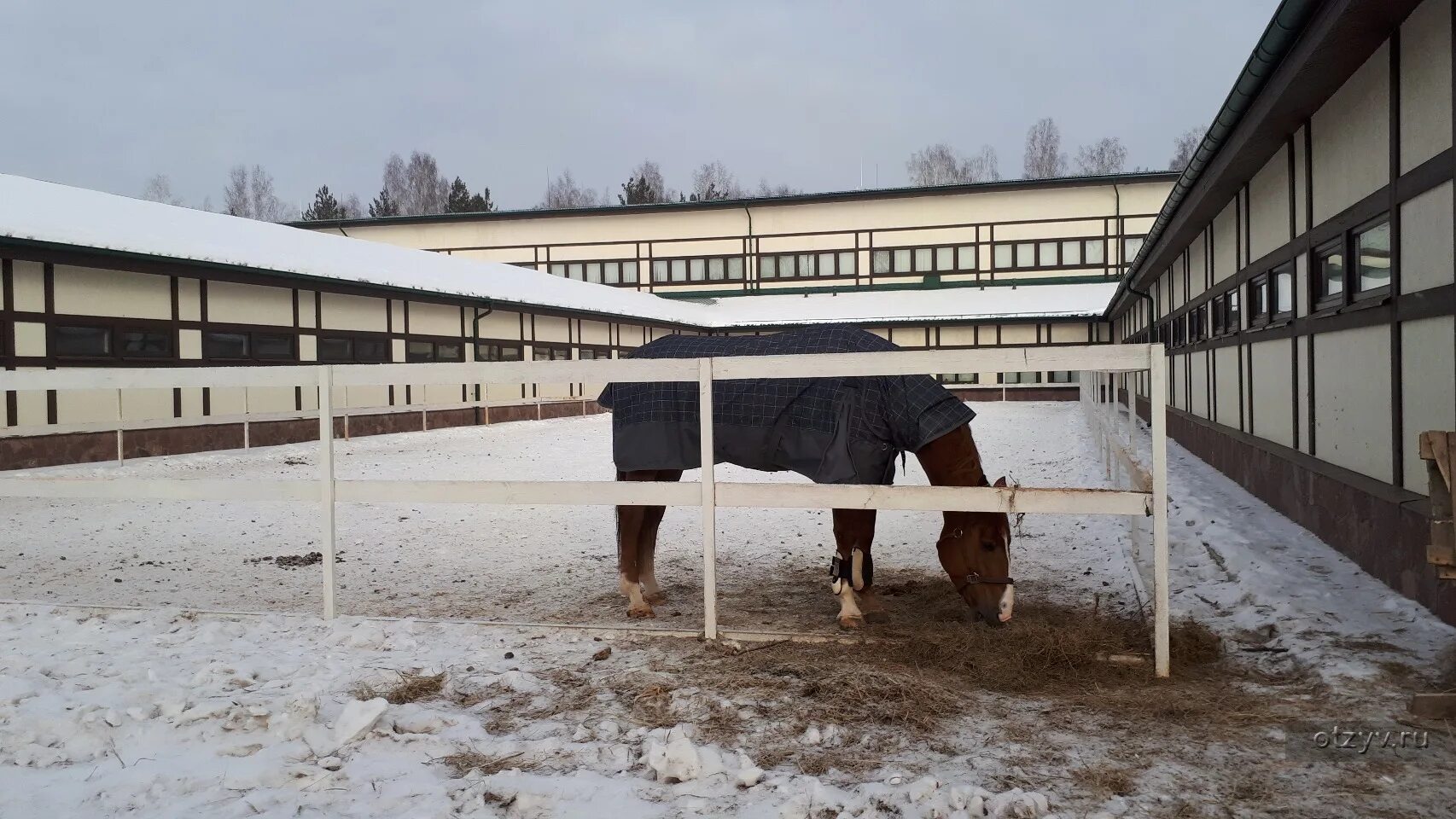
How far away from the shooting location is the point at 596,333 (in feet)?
99.6

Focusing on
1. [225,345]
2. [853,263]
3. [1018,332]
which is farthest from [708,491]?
[853,263]

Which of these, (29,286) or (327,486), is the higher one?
(29,286)

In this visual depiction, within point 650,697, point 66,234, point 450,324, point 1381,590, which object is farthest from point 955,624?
point 450,324

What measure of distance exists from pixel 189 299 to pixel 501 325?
398 inches

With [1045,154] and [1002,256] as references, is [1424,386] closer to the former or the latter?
[1002,256]

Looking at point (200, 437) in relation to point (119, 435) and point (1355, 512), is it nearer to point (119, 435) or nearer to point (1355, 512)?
point (119, 435)

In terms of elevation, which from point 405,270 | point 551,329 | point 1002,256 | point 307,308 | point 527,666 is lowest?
point 527,666

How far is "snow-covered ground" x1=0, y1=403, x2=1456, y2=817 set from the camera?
3.02 meters

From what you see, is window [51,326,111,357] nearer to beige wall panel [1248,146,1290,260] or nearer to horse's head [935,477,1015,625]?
horse's head [935,477,1015,625]

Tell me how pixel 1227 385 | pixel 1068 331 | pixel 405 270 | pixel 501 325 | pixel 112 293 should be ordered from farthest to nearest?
1. pixel 1068 331
2. pixel 501 325
3. pixel 405 270
4. pixel 112 293
5. pixel 1227 385

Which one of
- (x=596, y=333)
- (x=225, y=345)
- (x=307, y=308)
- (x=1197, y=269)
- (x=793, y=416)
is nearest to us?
(x=793, y=416)

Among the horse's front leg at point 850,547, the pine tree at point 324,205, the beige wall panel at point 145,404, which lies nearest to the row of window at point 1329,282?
the horse's front leg at point 850,547

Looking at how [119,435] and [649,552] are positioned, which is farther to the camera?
[119,435]

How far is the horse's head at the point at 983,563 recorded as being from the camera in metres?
4.78
